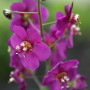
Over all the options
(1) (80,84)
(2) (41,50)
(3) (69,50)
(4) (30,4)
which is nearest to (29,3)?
(4) (30,4)

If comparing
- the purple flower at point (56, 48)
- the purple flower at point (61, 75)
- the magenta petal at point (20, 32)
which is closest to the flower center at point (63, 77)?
the purple flower at point (61, 75)

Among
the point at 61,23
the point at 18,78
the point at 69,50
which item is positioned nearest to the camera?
the point at 61,23

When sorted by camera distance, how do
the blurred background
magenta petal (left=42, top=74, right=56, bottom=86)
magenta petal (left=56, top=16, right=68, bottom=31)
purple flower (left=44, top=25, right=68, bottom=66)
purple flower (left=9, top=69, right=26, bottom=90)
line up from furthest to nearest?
the blurred background, purple flower (left=44, top=25, right=68, bottom=66), purple flower (left=9, top=69, right=26, bottom=90), magenta petal (left=42, top=74, right=56, bottom=86), magenta petal (left=56, top=16, right=68, bottom=31)

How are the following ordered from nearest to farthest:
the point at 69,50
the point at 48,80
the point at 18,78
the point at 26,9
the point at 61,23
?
the point at 61,23 < the point at 48,80 < the point at 18,78 < the point at 26,9 < the point at 69,50

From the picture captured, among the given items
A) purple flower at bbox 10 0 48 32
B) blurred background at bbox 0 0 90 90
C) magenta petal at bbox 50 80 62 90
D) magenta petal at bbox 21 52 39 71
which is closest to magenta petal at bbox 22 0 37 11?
purple flower at bbox 10 0 48 32

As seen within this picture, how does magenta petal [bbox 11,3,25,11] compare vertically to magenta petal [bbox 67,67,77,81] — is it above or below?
above

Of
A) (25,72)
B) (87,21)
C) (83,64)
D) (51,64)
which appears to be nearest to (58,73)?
(51,64)

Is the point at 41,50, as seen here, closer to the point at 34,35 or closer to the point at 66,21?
the point at 34,35

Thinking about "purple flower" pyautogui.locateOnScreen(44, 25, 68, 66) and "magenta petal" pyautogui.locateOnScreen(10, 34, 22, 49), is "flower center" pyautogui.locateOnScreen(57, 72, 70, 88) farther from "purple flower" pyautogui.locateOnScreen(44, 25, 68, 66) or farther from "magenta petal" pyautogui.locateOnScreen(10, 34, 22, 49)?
"magenta petal" pyautogui.locateOnScreen(10, 34, 22, 49)
